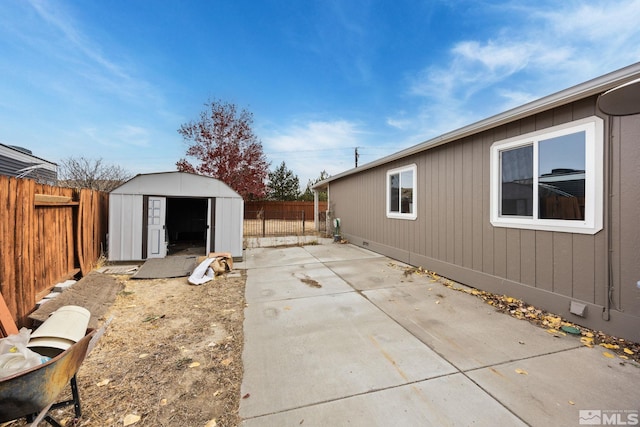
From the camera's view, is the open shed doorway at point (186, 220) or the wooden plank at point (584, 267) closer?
the wooden plank at point (584, 267)

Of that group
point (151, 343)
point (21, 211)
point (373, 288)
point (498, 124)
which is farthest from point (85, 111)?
point (498, 124)

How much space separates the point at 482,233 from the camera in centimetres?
458

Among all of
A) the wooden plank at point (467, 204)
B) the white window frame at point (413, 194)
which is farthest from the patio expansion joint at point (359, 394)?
the white window frame at point (413, 194)

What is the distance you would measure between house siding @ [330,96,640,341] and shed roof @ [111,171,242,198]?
504 cm

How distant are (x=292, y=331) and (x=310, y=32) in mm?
9354

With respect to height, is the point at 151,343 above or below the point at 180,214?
below

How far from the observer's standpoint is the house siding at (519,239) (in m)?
2.80

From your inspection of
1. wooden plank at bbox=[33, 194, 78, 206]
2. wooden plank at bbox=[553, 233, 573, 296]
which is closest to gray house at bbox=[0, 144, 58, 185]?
wooden plank at bbox=[33, 194, 78, 206]

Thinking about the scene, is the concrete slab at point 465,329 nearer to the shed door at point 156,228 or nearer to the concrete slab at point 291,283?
the concrete slab at point 291,283

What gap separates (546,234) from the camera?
141 inches

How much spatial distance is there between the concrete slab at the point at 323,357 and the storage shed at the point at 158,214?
388 centimetres

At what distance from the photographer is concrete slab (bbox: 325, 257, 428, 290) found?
197 inches

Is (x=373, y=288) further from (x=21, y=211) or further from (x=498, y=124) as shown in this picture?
(x=21, y=211)

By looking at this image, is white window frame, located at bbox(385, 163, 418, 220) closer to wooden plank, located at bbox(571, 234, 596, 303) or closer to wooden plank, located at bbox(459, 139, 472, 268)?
wooden plank, located at bbox(459, 139, 472, 268)
